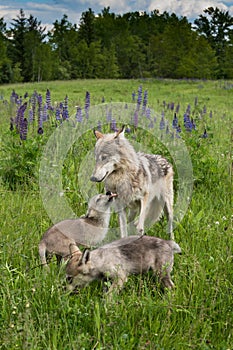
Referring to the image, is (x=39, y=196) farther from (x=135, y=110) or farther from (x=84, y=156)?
(x=135, y=110)

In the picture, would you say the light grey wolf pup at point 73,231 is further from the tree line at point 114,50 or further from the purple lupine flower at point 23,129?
the tree line at point 114,50

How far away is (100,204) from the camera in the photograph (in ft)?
13.1

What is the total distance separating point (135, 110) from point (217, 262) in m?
1.95

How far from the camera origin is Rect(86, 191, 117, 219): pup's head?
397 cm

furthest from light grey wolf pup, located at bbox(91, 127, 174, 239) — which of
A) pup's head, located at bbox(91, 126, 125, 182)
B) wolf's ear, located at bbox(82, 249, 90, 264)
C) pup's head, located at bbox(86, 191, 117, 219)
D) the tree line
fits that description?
the tree line

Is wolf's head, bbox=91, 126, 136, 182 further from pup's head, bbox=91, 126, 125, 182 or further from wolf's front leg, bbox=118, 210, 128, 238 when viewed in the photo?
wolf's front leg, bbox=118, 210, 128, 238

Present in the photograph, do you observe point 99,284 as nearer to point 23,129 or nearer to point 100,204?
point 100,204

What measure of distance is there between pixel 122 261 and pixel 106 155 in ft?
3.00

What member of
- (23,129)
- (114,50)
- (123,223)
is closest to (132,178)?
(123,223)

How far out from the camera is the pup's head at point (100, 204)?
397 centimetres

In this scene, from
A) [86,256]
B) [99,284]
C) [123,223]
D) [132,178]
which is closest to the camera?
[86,256]

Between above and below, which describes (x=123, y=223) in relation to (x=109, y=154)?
below

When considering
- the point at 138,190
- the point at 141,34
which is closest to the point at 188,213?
the point at 138,190

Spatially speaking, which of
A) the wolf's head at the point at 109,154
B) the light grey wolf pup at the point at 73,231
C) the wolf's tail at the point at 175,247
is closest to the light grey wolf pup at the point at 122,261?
the wolf's tail at the point at 175,247
